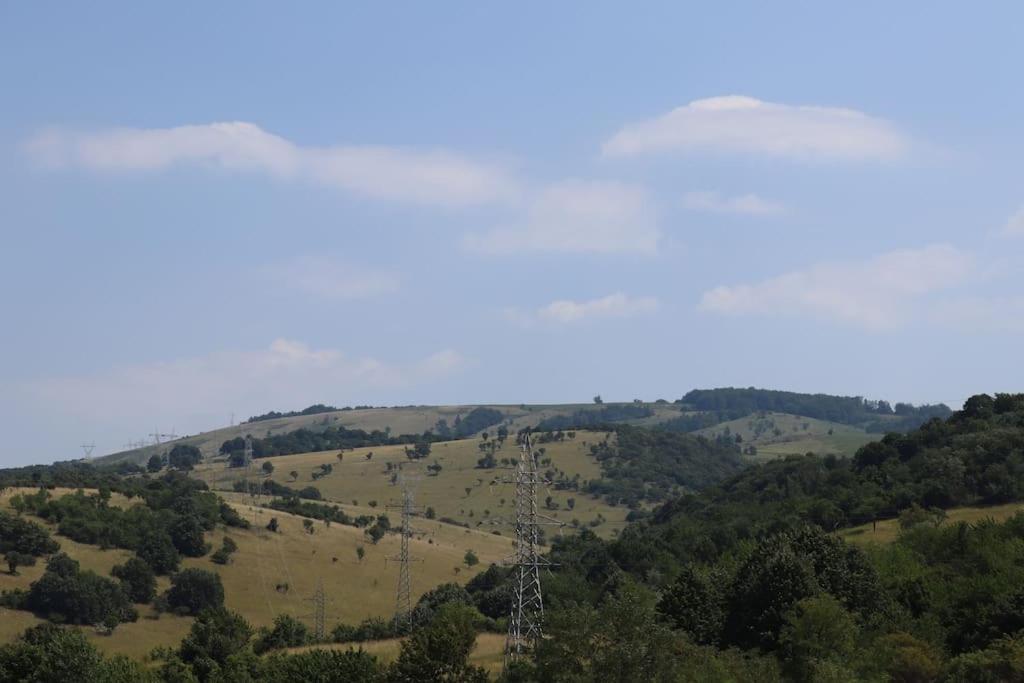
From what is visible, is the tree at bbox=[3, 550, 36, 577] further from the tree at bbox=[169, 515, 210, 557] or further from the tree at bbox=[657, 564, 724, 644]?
the tree at bbox=[657, 564, 724, 644]

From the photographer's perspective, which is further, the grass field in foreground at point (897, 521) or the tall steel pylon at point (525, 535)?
the grass field in foreground at point (897, 521)

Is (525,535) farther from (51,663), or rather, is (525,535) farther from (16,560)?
(16,560)

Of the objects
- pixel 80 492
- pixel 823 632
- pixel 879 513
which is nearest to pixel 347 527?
pixel 80 492

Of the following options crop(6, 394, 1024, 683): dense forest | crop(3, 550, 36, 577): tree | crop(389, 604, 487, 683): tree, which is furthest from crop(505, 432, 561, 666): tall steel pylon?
crop(3, 550, 36, 577): tree

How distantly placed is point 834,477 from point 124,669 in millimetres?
78028

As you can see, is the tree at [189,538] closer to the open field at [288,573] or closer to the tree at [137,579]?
the open field at [288,573]

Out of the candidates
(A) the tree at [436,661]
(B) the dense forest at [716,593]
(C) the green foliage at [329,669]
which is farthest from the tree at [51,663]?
(A) the tree at [436,661]

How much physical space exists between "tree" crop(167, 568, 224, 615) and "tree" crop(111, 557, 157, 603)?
6.24 feet

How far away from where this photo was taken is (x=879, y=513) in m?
96.9

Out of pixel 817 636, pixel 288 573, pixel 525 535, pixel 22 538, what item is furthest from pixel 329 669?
pixel 288 573

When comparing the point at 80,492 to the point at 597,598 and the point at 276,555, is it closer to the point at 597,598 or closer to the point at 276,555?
the point at 276,555

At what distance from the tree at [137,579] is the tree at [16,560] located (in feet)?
24.4

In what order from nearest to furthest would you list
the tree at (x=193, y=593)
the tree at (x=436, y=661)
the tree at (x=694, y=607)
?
the tree at (x=436, y=661), the tree at (x=694, y=607), the tree at (x=193, y=593)

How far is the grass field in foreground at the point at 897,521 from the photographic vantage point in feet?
289
